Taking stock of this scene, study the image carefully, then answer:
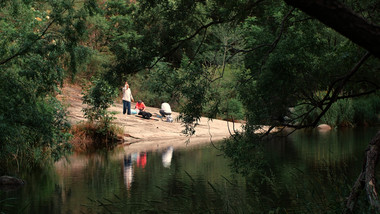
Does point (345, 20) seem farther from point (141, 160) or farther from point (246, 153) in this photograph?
point (141, 160)

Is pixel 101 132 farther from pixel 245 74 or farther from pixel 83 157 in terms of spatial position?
pixel 245 74

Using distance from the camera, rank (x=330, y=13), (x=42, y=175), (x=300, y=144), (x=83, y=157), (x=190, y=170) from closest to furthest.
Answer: (x=330, y=13)
(x=42, y=175)
(x=190, y=170)
(x=83, y=157)
(x=300, y=144)

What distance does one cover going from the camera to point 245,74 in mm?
10008

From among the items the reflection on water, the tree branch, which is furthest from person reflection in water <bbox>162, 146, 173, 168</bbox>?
the tree branch

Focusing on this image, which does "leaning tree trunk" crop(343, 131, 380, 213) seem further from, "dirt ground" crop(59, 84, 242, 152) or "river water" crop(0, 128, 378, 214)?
"dirt ground" crop(59, 84, 242, 152)

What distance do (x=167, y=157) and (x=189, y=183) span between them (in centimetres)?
516

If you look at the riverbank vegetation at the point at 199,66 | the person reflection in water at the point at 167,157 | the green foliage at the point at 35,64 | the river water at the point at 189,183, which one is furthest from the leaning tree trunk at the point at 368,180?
the person reflection in water at the point at 167,157

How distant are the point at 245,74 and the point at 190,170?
18.3 feet

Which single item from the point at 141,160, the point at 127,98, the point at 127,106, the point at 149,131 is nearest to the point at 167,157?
the point at 141,160

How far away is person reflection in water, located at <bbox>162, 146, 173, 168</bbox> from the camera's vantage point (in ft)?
52.8

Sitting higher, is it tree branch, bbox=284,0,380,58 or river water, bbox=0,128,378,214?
tree branch, bbox=284,0,380,58

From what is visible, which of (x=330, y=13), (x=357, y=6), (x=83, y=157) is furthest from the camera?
(x=83, y=157)

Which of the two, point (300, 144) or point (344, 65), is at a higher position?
point (344, 65)

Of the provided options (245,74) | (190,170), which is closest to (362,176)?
(245,74)
